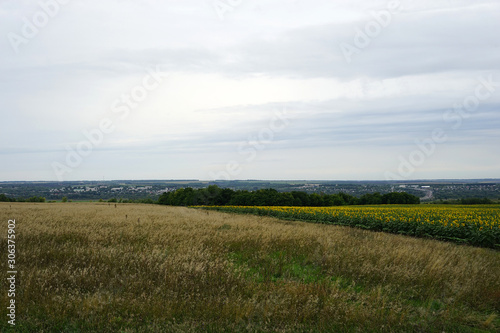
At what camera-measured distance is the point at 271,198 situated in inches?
2859

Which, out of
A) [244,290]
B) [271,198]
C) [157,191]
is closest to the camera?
[244,290]

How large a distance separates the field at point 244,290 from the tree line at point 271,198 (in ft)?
204

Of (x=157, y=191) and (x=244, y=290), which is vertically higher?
(x=244, y=290)

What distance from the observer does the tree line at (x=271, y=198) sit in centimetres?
7275

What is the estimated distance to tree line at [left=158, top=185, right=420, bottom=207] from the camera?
239ft

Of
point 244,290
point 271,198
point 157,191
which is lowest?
point 157,191

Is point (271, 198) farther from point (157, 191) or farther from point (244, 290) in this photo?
point (244, 290)

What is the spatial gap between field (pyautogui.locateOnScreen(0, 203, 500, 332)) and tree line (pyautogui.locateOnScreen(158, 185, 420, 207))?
62161 mm

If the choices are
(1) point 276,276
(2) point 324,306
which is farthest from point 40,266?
(2) point 324,306

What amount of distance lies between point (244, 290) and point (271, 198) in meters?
66.0

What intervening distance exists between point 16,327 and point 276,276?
Answer: 5.45 m

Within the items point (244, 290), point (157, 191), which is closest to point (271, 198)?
point (157, 191)

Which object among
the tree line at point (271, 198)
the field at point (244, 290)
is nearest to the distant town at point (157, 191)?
the tree line at point (271, 198)

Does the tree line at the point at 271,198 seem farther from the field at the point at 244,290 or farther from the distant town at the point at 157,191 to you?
the field at the point at 244,290
